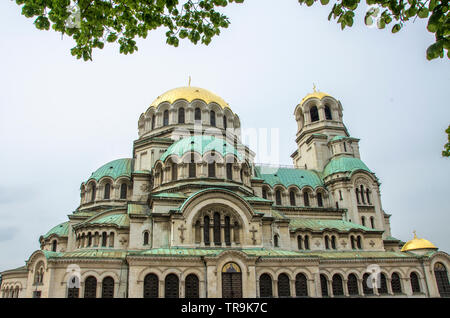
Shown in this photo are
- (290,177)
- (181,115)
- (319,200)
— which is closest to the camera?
(319,200)

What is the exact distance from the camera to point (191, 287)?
25.5 m

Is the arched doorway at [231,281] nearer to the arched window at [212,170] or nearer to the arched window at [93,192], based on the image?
the arched window at [212,170]

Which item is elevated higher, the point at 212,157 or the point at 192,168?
the point at 212,157

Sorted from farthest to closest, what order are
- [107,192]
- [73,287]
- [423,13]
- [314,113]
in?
[314,113]
[107,192]
[73,287]
[423,13]

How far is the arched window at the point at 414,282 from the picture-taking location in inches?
1258

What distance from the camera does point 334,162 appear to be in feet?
143

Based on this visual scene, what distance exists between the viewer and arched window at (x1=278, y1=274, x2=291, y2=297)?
26.8 metres

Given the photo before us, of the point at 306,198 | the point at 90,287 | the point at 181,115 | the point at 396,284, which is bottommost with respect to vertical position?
the point at 90,287

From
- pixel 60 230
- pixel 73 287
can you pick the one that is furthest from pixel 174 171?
pixel 60 230

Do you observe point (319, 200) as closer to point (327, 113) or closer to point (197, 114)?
point (327, 113)

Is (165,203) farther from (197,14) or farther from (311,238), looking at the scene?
(197,14)

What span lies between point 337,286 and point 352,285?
1469 millimetres

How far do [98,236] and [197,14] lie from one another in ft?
83.8
